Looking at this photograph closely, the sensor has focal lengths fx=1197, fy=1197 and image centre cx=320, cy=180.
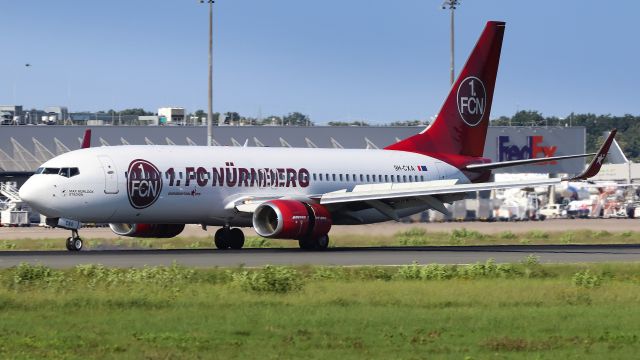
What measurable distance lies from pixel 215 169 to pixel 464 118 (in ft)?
47.8

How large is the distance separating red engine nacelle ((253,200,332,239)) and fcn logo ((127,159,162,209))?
12.4ft

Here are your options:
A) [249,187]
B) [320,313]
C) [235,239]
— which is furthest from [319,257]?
[320,313]

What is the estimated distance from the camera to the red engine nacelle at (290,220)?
140 feet

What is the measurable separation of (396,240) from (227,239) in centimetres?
1212

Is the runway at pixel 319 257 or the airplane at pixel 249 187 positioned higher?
the airplane at pixel 249 187

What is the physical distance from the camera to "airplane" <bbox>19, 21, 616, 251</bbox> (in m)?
41.7

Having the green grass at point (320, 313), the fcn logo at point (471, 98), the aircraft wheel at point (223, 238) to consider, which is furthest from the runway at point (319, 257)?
the fcn logo at point (471, 98)

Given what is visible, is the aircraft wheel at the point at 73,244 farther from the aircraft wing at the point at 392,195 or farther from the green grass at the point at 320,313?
the green grass at the point at 320,313

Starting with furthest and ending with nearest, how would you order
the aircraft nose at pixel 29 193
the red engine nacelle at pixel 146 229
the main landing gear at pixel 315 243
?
1. the red engine nacelle at pixel 146 229
2. the main landing gear at pixel 315 243
3. the aircraft nose at pixel 29 193

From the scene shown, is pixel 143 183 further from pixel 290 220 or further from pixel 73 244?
pixel 290 220

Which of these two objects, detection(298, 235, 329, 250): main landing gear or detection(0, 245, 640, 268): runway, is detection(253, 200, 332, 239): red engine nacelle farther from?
detection(0, 245, 640, 268): runway

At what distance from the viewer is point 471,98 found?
179 feet

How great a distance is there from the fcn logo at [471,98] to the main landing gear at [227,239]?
13.4m

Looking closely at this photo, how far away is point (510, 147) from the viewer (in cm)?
12081
